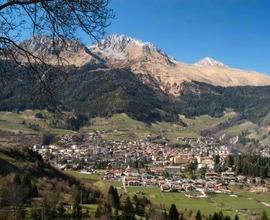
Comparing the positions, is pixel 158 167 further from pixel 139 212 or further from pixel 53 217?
pixel 53 217

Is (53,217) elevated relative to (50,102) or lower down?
lower down

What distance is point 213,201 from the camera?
120750mm

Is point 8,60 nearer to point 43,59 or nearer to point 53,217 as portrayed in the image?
point 43,59

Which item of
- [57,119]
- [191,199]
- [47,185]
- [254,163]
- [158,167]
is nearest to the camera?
[57,119]

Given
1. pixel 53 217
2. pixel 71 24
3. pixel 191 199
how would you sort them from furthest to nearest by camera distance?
pixel 191 199, pixel 53 217, pixel 71 24

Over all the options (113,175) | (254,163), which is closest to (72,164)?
(113,175)

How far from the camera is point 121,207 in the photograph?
3622 inches

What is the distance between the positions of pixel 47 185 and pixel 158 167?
97.4m

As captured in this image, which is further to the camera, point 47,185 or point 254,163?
point 254,163

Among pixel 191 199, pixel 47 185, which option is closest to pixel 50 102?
pixel 47 185

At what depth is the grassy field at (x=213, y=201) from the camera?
10638 centimetres

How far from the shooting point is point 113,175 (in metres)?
158

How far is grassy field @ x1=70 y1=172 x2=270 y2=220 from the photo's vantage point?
106 m

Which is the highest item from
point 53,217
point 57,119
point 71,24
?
point 71,24
